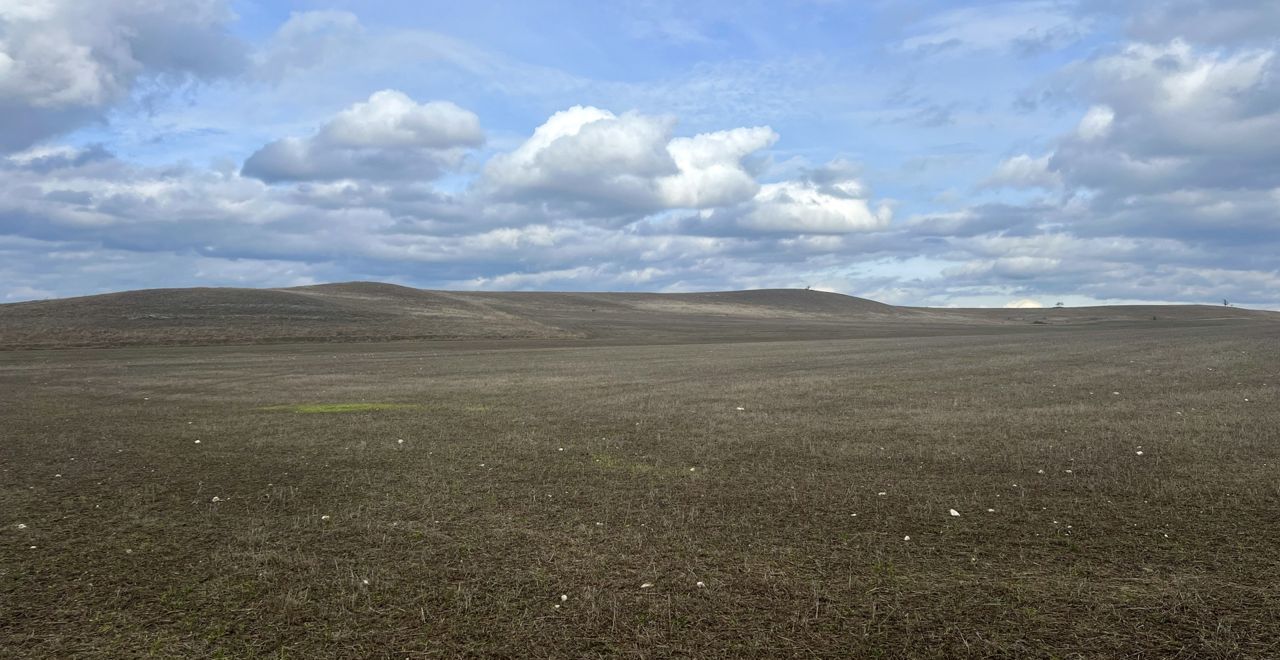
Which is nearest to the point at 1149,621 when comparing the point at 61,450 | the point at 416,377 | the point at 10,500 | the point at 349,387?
the point at 10,500

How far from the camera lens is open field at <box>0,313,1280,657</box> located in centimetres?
630

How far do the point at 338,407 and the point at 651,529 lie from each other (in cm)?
1449

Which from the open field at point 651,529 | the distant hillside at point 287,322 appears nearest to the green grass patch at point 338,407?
the open field at point 651,529

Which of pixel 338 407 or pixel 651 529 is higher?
pixel 651 529

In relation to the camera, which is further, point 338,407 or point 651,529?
point 338,407

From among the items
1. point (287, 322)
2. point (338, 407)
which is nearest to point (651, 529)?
point (338, 407)

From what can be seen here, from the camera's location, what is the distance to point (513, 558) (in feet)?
26.5

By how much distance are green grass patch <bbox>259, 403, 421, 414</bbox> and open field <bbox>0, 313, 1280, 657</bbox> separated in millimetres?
235

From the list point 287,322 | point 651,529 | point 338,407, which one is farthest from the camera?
point 287,322

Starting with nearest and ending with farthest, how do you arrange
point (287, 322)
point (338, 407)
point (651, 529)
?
point (651, 529), point (338, 407), point (287, 322)

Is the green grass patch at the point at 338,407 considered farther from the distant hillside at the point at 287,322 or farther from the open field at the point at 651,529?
the distant hillside at the point at 287,322

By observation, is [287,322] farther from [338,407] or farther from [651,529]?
[651,529]

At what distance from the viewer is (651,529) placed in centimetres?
908

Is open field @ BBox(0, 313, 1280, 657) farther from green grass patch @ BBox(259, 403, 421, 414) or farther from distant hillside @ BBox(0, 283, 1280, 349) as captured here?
distant hillside @ BBox(0, 283, 1280, 349)
